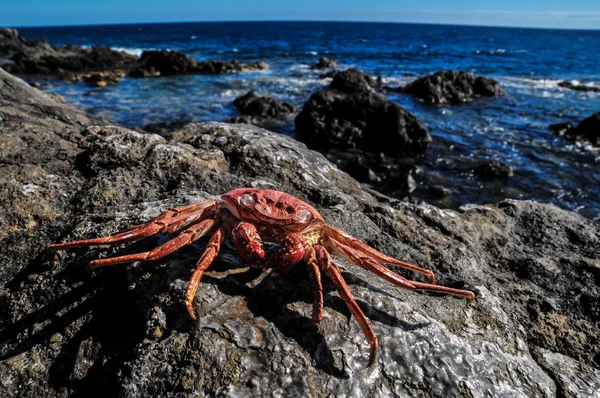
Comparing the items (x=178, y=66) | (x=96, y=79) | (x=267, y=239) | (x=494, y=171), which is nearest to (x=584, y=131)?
(x=494, y=171)

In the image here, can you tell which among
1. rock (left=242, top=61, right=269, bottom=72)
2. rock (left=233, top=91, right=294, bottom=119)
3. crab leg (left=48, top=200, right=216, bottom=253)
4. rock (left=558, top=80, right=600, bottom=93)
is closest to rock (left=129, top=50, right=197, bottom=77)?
rock (left=242, top=61, right=269, bottom=72)

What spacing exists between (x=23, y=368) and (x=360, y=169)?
8.70m

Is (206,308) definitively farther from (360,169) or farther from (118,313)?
(360,169)

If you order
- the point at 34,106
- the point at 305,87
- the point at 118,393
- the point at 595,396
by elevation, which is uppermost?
the point at 34,106

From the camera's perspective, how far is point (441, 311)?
8.19 feet

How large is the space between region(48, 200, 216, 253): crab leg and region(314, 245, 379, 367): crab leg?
0.86m

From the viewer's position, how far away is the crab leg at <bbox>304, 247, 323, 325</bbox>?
2037 mm

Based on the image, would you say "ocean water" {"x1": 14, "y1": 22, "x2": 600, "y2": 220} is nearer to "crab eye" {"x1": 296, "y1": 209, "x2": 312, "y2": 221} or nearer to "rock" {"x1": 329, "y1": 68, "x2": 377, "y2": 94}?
"rock" {"x1": 329, "y1": 68, "x2": 377, "y2": 94}

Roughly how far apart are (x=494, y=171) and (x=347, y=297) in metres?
9.39

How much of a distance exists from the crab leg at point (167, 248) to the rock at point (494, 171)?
9.30m

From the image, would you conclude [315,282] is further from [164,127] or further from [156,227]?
[164,127]

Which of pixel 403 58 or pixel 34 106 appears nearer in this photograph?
pixel 34 106

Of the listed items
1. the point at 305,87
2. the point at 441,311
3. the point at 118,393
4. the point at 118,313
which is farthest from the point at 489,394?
the point at 305,87

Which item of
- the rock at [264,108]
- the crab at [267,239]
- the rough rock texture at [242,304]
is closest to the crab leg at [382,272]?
the crab at [267,239]
